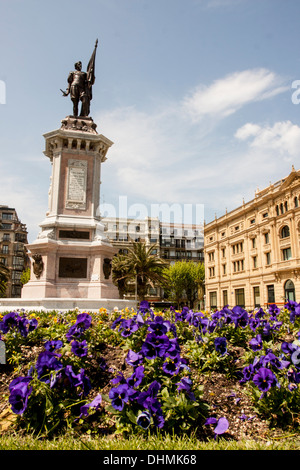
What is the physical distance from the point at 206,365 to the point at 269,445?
5.57 feet

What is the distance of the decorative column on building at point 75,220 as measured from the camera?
16250 mm

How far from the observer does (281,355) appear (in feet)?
15.2

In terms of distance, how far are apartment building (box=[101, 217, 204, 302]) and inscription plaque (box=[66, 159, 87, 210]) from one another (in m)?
65.5

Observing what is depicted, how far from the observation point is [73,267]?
16781 mm

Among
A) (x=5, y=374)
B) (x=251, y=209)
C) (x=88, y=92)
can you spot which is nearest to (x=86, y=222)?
(x=88, y=92)

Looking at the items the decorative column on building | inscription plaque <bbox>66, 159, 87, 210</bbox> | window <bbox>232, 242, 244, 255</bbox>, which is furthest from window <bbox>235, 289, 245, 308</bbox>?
inscription plaque <bbox>66, 159, 87, 210</bbox>

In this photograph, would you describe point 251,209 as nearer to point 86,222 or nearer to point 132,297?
point 132,297

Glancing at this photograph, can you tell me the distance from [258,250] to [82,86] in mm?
36965

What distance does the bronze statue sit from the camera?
2019 cm

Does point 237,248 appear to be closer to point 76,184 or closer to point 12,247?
point 76,184

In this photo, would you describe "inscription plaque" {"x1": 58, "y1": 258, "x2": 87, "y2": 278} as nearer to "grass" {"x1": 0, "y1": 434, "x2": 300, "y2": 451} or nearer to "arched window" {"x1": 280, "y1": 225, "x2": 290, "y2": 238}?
"grass" {"x1": 0, "y1": 434, "x2": 300, "y2": 451}

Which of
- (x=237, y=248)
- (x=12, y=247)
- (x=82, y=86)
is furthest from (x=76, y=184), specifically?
(x=12, y=247)

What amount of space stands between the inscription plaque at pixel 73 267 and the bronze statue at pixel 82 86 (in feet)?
30.3

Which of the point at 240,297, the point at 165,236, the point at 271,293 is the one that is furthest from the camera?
the point at 165,236
